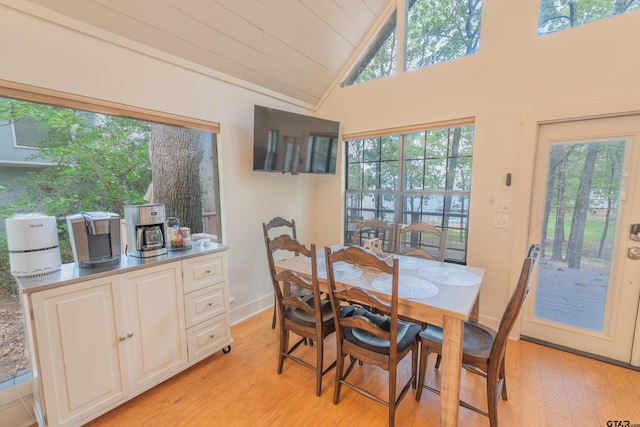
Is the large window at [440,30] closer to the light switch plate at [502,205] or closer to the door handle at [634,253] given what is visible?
the light switch plate at [502,205]

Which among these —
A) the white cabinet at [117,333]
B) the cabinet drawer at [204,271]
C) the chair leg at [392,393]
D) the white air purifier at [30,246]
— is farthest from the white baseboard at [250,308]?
the chair leg at [392,393]

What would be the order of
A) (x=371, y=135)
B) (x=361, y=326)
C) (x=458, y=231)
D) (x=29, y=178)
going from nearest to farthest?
(x=361, y=326)
(x=29, y=178)
(x=458, y=231)
(x=371, y=135)

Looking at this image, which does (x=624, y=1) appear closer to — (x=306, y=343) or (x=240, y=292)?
(x=306, y=343)

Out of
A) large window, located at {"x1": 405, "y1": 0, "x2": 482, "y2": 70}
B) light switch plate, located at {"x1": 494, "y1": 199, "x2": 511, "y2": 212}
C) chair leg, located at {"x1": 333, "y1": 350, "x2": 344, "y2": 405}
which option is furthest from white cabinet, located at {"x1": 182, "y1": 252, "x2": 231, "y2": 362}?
large window, located at {"x1": 405, "y1": 0, "x2": 482, "y2": 70}

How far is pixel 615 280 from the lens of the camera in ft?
6.89

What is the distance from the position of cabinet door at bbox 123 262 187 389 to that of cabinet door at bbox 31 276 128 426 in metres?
0.08

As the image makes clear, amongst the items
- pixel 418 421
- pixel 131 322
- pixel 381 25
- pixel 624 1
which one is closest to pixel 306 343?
pixel 418 421

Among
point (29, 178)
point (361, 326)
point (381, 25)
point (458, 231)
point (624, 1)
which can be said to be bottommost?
point (361, 326)

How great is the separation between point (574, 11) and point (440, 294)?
2478 mm

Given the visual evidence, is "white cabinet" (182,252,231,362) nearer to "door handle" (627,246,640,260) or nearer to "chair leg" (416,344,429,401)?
"chair leg" (416,344,429,401)

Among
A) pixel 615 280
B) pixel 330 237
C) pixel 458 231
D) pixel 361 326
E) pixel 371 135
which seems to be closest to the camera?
pixel 361 326

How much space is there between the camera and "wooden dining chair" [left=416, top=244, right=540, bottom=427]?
1.30 metres

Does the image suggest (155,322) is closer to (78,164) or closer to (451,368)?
(78,164)

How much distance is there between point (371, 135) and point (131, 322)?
277 centimetres
